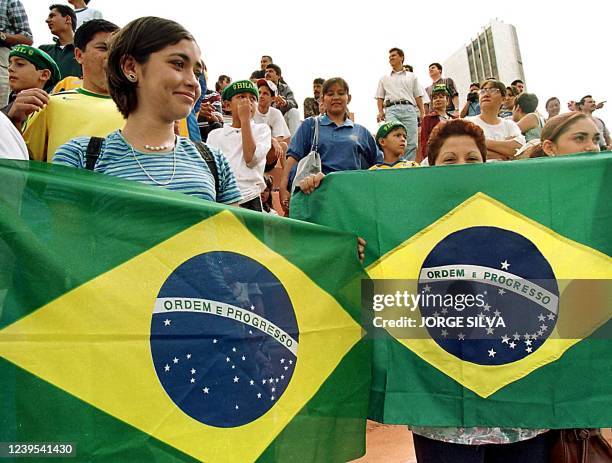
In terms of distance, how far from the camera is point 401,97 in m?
8.92

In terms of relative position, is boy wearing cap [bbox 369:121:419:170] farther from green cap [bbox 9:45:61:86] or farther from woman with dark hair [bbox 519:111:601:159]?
green cap [bbox 9:45:61:86]

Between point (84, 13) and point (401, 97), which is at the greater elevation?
point (401, 97)

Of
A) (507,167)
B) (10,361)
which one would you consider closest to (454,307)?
(507,167)

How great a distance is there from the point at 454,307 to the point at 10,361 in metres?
1.59

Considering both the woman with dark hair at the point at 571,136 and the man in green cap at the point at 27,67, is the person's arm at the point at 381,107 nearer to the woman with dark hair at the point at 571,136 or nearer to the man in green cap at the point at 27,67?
the man in green cap at the point at 27,67

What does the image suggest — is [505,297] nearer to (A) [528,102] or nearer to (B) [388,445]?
(B) [388,445]

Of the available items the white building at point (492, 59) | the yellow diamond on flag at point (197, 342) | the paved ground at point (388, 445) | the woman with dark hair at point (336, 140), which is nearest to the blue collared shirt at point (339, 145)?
the woman with dark hair at point (336, 140)

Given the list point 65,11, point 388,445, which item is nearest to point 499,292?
point 388,445

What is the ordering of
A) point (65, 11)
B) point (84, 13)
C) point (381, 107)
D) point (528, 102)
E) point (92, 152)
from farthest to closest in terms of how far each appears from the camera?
point (381, 107) → point (528, 102) → point (84, 13) → point (65, 11) → point (92, 152)

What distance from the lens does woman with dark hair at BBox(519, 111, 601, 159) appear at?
292 centimetres

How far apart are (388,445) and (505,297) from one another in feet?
8.24

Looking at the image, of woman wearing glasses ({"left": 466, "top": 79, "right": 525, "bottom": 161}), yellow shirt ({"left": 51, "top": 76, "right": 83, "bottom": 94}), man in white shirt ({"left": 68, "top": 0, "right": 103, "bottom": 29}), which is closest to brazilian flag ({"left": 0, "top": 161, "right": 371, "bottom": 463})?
yellow shirt ({"left": 51, "top": 76, "right": 83, "bottom": 94})

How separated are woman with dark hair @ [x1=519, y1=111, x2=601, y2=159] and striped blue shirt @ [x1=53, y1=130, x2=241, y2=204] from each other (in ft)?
5.76

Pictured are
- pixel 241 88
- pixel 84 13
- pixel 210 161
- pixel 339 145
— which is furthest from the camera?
pixel 84 13
